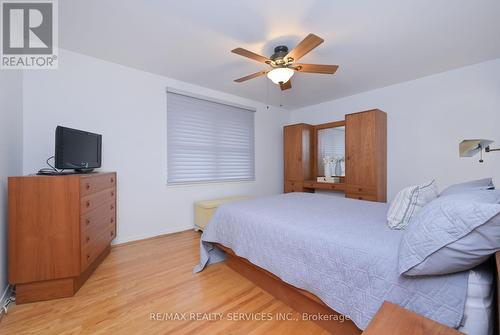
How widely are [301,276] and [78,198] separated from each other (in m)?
1.84

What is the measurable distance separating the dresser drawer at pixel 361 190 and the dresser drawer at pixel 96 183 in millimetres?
3454

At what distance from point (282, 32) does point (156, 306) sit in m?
2.63

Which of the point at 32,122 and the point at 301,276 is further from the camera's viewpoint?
the point at 32,122

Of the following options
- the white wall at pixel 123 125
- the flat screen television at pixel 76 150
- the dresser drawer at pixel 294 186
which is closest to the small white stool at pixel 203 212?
the white wall at pixel 123 125

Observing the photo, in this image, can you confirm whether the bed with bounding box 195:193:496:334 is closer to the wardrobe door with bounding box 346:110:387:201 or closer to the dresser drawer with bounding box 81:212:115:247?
the dresser drawer with bounding box 81:212:115:247

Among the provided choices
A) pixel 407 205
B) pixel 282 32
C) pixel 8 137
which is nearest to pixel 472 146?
pixel 407 205

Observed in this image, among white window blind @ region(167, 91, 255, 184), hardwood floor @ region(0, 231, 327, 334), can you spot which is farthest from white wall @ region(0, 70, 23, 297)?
white window blind @ region(167, 91, 255, 184)

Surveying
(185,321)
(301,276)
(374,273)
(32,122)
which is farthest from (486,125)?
(32,122)

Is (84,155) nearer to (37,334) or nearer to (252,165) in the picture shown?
(37,334)

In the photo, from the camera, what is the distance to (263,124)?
Answer: 4.34m

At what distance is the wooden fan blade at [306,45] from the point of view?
160cm

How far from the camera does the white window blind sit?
3.15 metres

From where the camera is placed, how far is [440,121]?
113 inches
